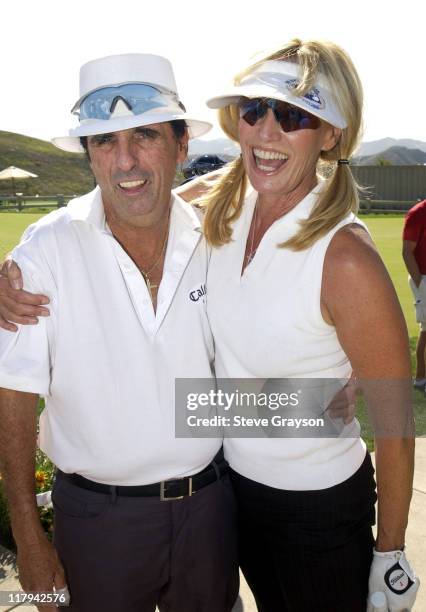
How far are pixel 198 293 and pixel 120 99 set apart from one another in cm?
78

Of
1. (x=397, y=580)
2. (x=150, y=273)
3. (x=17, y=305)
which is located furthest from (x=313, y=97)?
(x=397, y=580)

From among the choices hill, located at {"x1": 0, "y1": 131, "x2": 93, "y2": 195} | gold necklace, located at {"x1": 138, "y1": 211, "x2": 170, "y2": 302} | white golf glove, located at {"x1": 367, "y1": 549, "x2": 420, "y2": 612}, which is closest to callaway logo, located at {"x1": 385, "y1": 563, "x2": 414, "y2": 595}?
white golf glove, located at {"x1": 367, "y1": 549, "x2": 420, "y2": 612}

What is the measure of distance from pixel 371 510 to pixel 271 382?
0.62m

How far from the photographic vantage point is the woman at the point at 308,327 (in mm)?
2012

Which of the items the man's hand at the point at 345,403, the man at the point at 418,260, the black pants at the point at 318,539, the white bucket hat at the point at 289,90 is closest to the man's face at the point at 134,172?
the white bucket hat at the point at 289,90

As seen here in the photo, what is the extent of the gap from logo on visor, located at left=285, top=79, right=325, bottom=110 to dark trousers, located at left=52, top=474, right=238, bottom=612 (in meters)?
1.42

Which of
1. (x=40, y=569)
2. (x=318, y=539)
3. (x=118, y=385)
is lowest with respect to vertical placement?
(x=40, y=569)

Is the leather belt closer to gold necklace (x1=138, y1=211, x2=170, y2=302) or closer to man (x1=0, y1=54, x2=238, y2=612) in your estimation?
man (x1=0, y1=54, x2=238, y2=612)

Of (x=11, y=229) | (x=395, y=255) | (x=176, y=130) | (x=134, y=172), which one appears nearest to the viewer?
(x=134, y=172)

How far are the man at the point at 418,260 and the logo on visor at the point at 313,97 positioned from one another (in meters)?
4.92

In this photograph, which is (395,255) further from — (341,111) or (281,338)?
(281,338)

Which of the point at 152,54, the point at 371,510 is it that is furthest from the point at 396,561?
the point at 152,54

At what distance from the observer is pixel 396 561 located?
2148 mm

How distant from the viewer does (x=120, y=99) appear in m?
2.33
